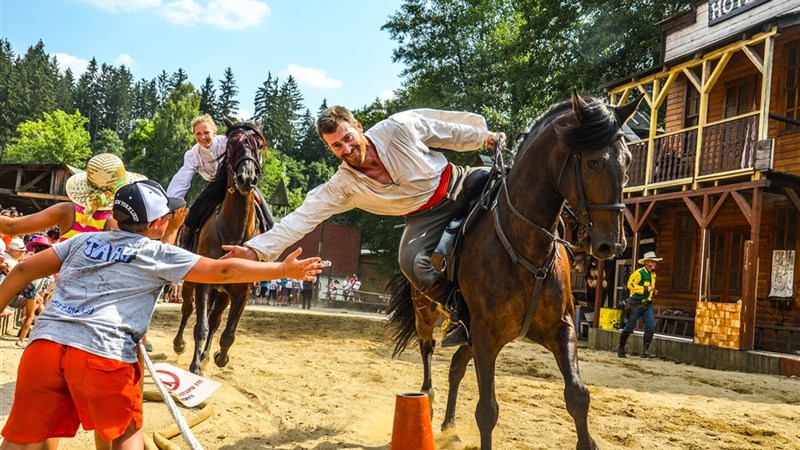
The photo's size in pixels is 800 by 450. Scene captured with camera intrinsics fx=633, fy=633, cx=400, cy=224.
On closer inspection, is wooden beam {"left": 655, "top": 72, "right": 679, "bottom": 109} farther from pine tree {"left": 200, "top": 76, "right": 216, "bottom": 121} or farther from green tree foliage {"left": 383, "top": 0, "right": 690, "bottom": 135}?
pine tree {"left": 200, "top": 76, "right": 216, "bottom": 121}

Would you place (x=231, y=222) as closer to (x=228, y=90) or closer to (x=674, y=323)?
(x=674, y=323)

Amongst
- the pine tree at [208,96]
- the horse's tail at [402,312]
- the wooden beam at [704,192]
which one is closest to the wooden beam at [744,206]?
the wooden beam at [704,192]

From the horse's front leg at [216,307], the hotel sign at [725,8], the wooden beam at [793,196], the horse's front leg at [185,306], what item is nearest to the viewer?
the horse's front leg at [216,307]

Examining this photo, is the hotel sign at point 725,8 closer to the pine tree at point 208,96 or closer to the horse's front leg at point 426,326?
the horse's front leg at point 426,326

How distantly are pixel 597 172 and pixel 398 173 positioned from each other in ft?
5.08

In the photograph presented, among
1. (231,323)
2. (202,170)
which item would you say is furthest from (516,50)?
(231,323)

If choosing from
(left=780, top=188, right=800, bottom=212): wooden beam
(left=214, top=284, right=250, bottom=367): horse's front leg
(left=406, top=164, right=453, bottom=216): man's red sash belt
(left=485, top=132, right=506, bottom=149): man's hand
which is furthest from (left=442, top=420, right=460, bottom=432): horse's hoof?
(left=780, top=188, right=800, bottom=212): wooden beam

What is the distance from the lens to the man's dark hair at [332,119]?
4.51 m

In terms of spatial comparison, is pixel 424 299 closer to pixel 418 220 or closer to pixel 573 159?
pixel 418 220

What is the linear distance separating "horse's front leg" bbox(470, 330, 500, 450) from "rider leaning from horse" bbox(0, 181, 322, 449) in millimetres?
1718

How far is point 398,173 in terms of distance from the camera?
491cm

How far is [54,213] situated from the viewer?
4312 millimetres

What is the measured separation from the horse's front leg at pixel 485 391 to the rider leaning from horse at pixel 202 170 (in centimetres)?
390

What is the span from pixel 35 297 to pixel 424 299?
6.87 metres
